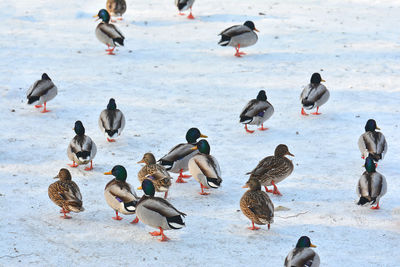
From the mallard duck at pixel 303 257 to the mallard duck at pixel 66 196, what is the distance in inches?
114

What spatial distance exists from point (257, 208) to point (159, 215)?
125 centimetres

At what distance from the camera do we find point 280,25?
18.6 metres

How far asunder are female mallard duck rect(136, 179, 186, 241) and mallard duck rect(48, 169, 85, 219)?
0.85 m

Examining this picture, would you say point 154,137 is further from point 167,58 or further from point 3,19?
point 3,19

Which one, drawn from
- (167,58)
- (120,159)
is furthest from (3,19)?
(120,159)

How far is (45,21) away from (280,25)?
6.46 meters

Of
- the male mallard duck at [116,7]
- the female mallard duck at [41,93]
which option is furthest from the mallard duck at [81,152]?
the male mallard duck at [116,7]

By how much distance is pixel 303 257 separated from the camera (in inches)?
291

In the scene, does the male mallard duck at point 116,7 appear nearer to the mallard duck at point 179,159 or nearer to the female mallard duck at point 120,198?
the mallard duck at point 179,159

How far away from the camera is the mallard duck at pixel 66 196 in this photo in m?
8.84

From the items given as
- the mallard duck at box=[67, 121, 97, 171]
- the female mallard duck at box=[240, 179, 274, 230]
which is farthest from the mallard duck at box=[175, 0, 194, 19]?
the female mallard duck at box=[240, 179, 274, 230]

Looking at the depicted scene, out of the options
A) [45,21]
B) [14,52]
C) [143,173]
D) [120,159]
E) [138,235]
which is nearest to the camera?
[138,235]

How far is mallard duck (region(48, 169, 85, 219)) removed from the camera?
8.84 m

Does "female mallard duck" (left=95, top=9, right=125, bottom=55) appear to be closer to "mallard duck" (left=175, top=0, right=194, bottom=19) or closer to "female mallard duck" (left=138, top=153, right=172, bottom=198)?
"mallard duck" (left=175, top=0, right=194, bottom=19)
